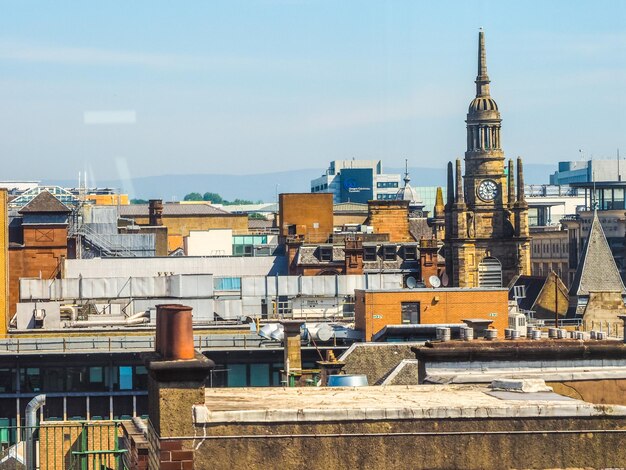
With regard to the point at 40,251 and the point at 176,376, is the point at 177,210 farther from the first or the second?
the point at 176,376

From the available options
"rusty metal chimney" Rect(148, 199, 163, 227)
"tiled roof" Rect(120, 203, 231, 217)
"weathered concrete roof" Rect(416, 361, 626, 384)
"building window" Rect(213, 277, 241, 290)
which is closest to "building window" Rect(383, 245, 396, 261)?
"building window" Rect(213, 277, 241, 290)

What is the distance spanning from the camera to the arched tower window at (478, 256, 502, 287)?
518ft

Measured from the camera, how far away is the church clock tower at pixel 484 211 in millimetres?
160250

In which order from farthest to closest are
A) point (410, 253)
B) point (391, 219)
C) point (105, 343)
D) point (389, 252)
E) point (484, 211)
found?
point (484, 211), point (391, 219), point (410, 253), point (389, 252), point (105, 343)

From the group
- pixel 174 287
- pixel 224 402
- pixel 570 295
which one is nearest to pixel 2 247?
pixel 174 287

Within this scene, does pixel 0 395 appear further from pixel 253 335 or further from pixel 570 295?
pixel 570 295

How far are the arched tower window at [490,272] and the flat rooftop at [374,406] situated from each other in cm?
13745

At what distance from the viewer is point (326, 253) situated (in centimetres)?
11038

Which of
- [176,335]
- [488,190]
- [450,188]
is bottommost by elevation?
[176,335]

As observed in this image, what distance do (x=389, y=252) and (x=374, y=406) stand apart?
94.2 metres

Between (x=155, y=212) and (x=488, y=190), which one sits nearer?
(x=155, y=212)

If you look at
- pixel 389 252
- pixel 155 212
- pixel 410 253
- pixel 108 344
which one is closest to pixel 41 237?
pixel 389 252

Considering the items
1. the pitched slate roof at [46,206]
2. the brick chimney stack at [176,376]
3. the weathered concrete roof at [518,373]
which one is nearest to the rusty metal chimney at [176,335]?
the brick chimney stack at [176,376]

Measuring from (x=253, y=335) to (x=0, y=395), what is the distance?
36.4 feet
